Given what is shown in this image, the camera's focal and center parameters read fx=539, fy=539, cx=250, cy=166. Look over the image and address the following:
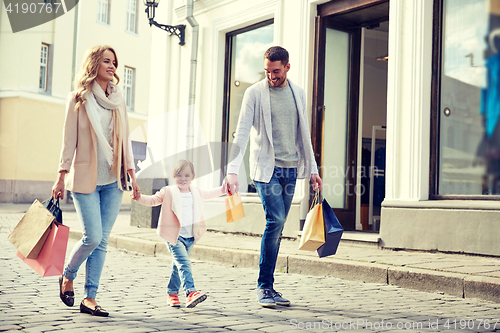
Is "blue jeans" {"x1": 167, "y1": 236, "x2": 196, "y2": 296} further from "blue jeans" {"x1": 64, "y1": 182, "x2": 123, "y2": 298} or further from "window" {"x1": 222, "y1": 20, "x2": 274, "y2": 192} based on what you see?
"window" {"x1": 222, "y1": 20, "x2": 274, "y2": 192}

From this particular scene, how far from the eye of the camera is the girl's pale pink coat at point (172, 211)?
3.89 meters

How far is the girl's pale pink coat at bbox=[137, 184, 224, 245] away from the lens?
12.8 ft

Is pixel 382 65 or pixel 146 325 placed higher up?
pixel 382 65

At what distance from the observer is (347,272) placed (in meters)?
5.47

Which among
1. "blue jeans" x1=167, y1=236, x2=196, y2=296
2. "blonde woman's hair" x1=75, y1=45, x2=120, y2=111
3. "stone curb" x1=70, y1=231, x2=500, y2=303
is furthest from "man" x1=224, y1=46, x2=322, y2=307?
"stone curb" x1=70, y1=231, x2=500, y2=303

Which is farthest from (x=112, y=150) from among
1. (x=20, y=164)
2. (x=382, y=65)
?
(x=20, y=164)

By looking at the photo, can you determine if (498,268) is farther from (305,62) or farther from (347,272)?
(305,62)

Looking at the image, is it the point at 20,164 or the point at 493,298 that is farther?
the point at 20,164

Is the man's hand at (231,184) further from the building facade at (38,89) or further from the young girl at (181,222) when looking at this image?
the building facade at (38,89)

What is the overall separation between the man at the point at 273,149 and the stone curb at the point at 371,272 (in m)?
1.48

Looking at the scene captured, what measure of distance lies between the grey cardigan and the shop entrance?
4005 millimetres

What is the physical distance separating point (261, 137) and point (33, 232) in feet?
5.74

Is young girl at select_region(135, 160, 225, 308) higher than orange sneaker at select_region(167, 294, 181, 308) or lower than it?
higher

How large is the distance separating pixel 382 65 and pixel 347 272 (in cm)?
536
